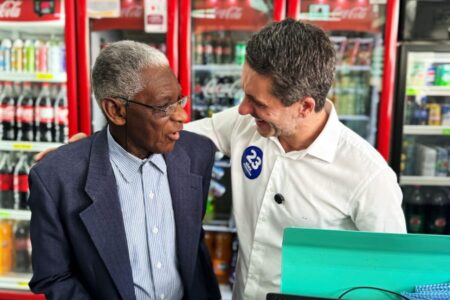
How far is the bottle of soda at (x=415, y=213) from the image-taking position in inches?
126

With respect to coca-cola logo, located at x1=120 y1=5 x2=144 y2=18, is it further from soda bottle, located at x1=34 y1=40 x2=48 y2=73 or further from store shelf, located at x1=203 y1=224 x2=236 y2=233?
store shelf, located at x1=203 y1=224 x2=236 y2=233

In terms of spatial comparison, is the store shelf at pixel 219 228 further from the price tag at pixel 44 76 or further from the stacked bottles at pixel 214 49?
the price tag at pixel 44 76

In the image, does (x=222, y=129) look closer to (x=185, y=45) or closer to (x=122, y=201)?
(x=122, y=201)

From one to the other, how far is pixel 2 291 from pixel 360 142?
3.02 m

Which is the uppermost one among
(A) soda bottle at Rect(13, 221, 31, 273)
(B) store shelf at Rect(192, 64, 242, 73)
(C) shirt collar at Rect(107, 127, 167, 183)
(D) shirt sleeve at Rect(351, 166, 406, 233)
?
(B) store shelf at Rect(192, 64, 242, 73)

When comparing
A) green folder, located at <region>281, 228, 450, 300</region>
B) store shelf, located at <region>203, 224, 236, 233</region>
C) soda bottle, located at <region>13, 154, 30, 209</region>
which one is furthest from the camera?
soda bottle, located at <region>13, 154, 30, 209</region>

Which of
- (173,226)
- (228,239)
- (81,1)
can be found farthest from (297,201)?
(81,1)

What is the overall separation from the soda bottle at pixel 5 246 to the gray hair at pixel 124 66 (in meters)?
2.71

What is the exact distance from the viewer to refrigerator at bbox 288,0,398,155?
→ 2781mm

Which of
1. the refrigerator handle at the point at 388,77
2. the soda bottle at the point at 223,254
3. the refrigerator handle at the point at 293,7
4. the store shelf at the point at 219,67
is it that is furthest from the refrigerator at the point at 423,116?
the soda bottle at the point at 223,254

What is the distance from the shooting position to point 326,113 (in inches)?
59.3

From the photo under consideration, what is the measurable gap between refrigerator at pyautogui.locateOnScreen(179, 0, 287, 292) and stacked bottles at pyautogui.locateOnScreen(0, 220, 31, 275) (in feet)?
5.10

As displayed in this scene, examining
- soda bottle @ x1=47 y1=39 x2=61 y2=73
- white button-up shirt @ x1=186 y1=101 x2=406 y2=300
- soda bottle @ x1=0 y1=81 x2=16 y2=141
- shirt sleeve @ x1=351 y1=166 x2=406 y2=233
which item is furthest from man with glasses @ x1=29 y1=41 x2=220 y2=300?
soda bottle @ x1=0 y1=81 x2=16 y2=141

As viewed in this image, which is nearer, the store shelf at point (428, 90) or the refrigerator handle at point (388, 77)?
the refrigerator handle at point (388, 77)
